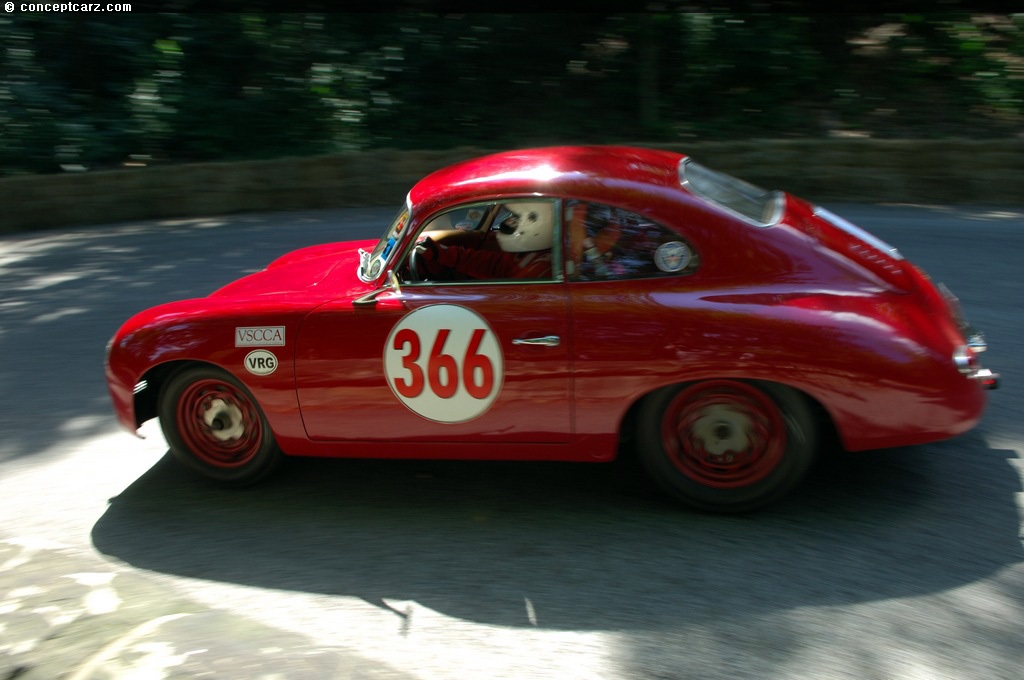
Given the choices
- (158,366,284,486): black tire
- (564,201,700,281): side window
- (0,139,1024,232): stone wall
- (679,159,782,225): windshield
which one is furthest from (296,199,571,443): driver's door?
(0,139,1024,232): stone wall

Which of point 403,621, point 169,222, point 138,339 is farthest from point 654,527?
point 169,222

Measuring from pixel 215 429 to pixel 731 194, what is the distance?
8.29ft

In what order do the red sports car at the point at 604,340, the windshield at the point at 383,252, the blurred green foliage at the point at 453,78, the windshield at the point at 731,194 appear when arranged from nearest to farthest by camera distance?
the red sports car at the point at 604,340 → the windshield at the point at 731,194 → the windshield at the point at 383,252 → the blurred green foliage at the point at 453,78

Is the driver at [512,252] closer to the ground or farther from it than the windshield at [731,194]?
closer to the ground

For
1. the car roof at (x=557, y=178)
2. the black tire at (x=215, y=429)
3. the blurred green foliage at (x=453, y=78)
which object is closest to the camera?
the car roof at (x=557, y=178)

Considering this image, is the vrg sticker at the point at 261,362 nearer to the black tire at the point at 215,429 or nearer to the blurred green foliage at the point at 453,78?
the black tire at the point at 215,429

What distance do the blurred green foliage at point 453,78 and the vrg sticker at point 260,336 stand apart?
8.64 meters

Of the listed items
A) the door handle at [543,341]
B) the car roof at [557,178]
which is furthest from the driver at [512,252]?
the door handle at [543,341]

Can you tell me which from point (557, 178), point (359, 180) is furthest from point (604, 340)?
point (359, 180)

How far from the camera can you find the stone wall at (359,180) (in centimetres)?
1017

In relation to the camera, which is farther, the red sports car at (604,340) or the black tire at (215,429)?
the black tire at (215,429)

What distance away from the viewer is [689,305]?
3826 millimetres

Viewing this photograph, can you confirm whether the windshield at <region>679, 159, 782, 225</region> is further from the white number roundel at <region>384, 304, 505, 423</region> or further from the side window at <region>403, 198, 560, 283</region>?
the white number roundel at <region>384, 304, 505, 423</region>

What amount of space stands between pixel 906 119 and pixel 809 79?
4.25 ft
